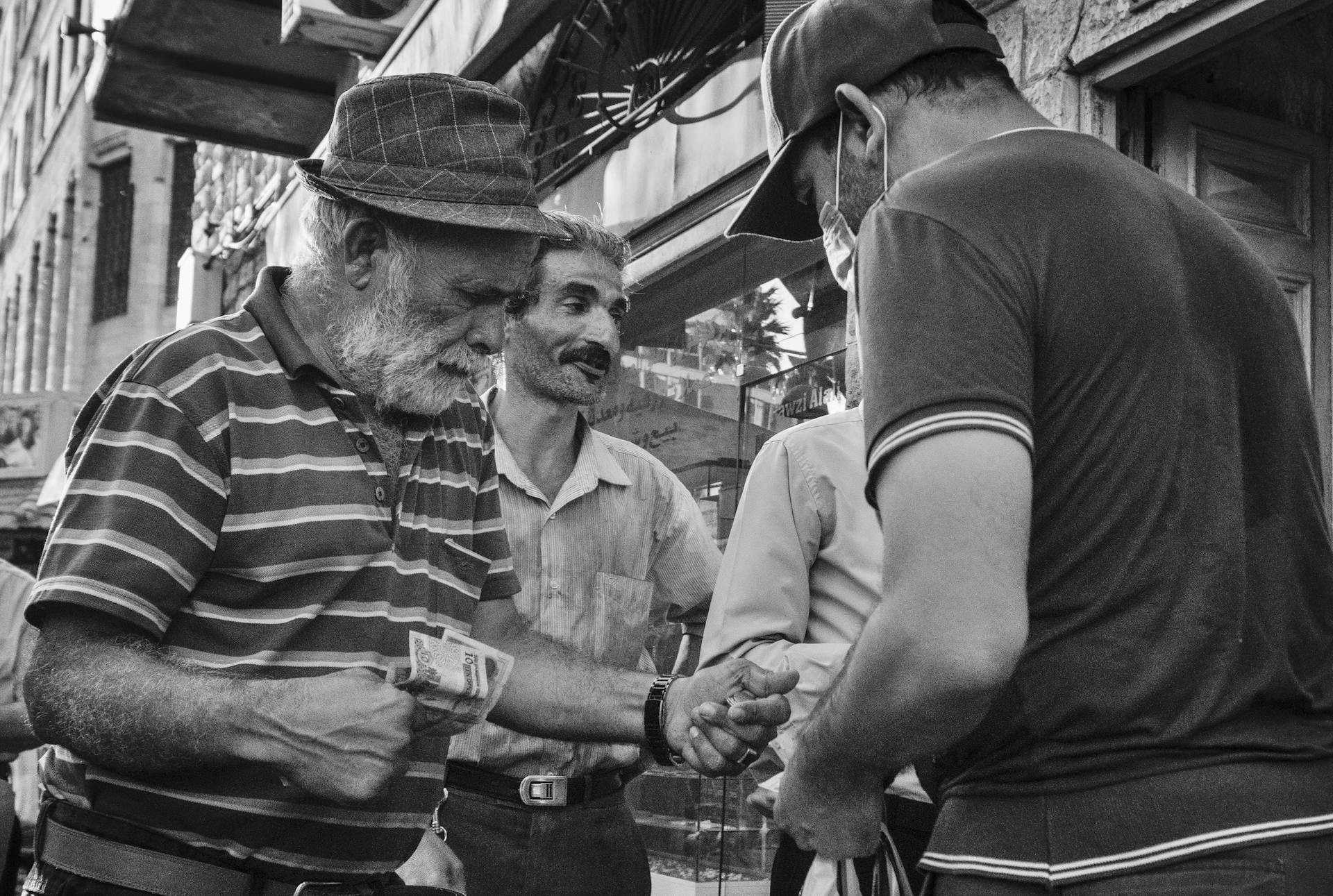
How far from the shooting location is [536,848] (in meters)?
3.83

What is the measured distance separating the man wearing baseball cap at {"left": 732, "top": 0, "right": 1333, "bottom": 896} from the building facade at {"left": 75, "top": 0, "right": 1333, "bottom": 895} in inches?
96.2

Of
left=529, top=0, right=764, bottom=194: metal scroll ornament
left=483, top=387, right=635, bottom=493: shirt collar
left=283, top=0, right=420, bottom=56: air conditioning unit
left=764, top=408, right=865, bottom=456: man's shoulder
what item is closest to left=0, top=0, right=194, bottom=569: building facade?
left=283, top=0, right=420, bottom=56: air conditioning unit

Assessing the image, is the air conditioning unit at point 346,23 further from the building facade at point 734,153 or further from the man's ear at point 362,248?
the man's ear at point 362,248

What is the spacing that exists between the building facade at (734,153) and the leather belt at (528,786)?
2.07 m

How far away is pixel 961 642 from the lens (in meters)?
1.55

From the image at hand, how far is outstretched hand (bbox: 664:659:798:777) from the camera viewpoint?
276cm

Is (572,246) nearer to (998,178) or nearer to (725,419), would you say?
(725,419)

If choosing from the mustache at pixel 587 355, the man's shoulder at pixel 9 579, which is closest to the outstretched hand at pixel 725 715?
the mustache at pixel 587 355

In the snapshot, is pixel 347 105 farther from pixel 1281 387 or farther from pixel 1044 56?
pixel 1044 56

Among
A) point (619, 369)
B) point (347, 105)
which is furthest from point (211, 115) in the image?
point (347, 105)

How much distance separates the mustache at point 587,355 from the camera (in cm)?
466

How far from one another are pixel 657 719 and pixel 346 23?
8.52 meters

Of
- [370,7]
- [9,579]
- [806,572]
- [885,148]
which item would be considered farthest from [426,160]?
[370,7]

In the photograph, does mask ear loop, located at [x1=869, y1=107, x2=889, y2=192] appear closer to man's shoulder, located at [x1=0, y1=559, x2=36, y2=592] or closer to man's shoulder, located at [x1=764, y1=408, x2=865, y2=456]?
man's shoulder, located at [x1=764, y1=408, x2=865, y2=456]
